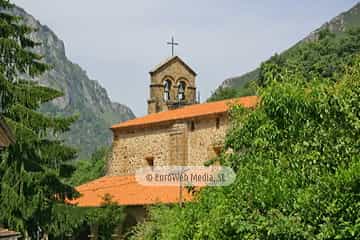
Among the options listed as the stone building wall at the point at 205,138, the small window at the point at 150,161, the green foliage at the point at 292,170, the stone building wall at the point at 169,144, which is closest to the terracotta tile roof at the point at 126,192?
the stone building wall at the point at 169,144

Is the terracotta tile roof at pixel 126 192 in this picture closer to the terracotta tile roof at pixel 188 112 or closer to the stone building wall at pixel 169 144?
the stone building wall at pixel 169 144

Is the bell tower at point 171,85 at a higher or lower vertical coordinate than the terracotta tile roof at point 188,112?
higher

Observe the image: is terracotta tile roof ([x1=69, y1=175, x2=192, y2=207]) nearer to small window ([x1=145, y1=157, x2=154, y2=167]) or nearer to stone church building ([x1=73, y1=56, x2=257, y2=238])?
stone church building ([x1=73, y1=56, x2=257, y2=238])

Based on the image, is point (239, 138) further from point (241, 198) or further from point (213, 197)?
point (241, 198)

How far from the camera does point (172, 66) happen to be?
3738 cm

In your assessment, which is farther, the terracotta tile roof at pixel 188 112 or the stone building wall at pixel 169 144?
the stone building wall at pixel 169 144

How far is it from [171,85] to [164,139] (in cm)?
431

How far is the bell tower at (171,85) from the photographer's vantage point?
37031mm

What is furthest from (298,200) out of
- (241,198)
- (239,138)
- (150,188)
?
(150,188)

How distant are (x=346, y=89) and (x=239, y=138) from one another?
2.76m

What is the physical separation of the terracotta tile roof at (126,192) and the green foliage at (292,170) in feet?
42.5

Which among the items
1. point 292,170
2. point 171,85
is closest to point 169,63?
point 171,85

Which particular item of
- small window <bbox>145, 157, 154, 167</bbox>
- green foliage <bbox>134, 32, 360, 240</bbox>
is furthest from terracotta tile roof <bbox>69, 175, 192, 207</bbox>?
green foliage <bbox>134, 32, 360, 240</bbox>

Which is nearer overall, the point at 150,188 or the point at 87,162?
the point at 150,188
